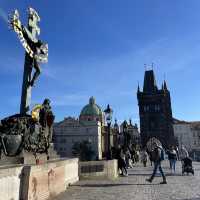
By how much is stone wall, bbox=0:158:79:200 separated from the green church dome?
102174mm

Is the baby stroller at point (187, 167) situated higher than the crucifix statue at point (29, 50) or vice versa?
the crucifix statue at point (29, 50)

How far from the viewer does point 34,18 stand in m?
14.6

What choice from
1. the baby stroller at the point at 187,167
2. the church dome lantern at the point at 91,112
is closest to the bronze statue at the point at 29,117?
the baby stroller at the point at 187,167

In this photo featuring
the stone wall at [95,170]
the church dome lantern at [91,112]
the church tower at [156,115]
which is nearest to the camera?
the stone wall at [95,170]

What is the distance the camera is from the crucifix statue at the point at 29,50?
12555 mm

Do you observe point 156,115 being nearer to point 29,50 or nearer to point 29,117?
point 29,50

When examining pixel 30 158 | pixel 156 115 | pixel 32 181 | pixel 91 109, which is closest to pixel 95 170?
pixel 30 158

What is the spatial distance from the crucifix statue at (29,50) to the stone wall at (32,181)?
3473 millimetres

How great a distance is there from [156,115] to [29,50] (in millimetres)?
104977

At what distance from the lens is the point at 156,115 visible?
4530 inches

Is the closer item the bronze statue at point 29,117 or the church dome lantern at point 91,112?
the bronze statue at point 29,117

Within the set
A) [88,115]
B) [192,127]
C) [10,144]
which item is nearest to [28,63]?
[10,144]

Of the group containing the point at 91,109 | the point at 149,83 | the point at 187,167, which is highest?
the point at 149,83

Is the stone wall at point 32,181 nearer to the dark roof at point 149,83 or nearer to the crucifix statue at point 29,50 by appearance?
the crucifix statue at point 29,50
